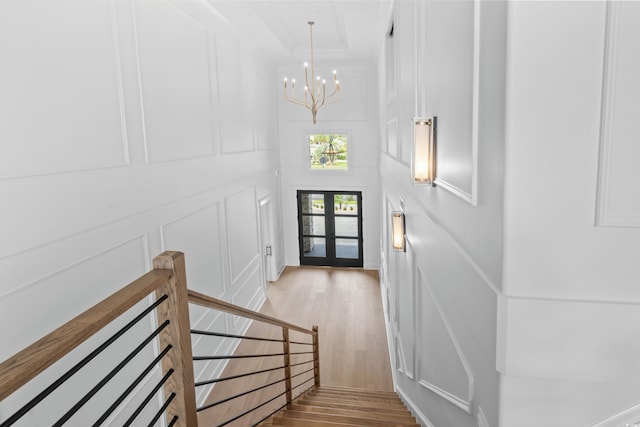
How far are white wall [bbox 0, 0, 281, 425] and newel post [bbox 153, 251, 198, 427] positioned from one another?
1.31 metres

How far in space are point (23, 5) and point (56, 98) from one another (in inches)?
21.5

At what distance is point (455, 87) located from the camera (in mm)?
1739

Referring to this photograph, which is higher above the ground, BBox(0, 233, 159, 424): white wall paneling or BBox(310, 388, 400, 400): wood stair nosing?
BBox(0, 233, 159, 424): white wall paneling

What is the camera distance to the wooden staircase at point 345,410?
3.29 metres

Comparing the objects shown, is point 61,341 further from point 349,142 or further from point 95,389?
point 349,142

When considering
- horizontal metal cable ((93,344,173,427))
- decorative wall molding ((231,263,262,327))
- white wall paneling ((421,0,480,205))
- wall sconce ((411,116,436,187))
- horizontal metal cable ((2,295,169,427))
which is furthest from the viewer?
decorative wall molding ((231,263,262,327))

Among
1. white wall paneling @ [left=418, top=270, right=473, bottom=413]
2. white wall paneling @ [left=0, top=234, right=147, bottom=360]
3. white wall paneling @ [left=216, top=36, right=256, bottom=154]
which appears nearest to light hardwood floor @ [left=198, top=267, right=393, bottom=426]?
white wall paneling @ [left=0, top=234, right=147, bottom=360]

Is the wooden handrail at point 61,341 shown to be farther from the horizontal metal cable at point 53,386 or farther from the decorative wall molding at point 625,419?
the decorative wall molding at point 625,419

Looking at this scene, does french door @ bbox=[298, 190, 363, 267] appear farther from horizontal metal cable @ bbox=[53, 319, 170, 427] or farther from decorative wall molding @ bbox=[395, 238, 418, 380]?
horizontal metal cable @ bbox=[53, 319, 170, 427]

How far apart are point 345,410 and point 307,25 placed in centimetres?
555

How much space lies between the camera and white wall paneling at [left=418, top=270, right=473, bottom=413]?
1.87m

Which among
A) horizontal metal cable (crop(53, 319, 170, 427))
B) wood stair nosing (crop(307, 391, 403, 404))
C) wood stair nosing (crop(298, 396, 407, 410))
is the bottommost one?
wood stair nosing (crop(307, 391, 403, 404))

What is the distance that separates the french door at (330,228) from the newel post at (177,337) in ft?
26.3

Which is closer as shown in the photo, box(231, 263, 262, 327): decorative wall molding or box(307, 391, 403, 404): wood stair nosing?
box(307, 391, 403, 404): wood stair nosing
